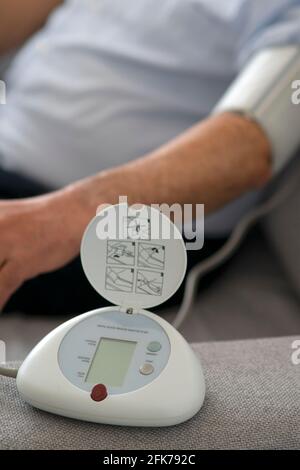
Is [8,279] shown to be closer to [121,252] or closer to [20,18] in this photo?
[121,252]

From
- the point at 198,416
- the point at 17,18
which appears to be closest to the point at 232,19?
the point at 17,18

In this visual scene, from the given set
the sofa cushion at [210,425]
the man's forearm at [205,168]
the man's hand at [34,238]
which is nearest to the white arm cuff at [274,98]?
the man's forearm at [205,168]

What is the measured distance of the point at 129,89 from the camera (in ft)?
3.42

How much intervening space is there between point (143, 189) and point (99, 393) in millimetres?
344

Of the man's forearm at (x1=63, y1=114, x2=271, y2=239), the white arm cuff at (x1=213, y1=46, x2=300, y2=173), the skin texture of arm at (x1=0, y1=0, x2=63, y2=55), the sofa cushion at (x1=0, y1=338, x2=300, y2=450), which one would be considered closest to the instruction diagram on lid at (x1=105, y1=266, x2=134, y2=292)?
the sofa cushion at (x1=0, y1=338, x2=300, y2=450)

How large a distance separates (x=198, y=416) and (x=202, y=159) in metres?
0.41

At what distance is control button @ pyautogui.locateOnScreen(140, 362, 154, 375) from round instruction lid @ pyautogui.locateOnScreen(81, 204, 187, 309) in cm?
5

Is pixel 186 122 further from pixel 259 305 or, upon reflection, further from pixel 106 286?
pixel 106 286

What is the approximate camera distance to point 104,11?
3.69 ft

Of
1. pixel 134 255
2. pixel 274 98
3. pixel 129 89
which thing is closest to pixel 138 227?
pixel 134 255

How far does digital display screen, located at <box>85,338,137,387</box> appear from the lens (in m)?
0.51

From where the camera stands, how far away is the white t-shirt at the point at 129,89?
1015mm

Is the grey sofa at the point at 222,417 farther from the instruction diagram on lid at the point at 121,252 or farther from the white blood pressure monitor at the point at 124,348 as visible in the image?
the instruction diagram on lid at the point at 121,252
